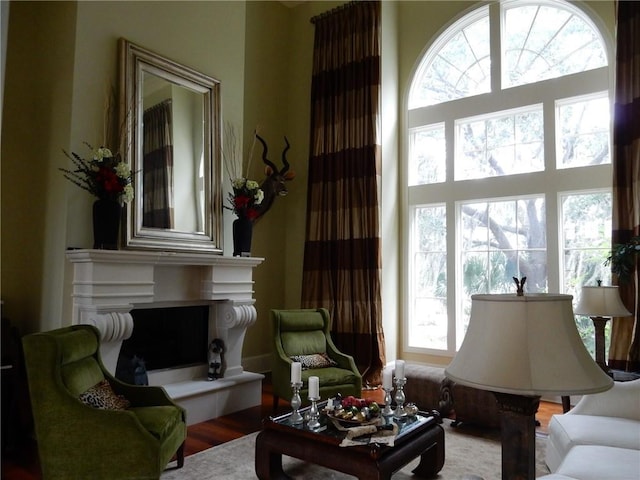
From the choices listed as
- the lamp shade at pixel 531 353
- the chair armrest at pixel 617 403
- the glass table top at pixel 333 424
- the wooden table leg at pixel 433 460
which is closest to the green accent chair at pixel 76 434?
the glass table top at pixel 333 424

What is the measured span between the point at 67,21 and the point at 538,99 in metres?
4.46

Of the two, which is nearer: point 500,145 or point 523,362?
point 523,362

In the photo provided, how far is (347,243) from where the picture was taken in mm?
5520

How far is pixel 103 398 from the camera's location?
8.87ft

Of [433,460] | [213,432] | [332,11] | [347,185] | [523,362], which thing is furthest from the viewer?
[332,11]

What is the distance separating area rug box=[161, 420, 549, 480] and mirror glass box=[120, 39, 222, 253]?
1.80 m

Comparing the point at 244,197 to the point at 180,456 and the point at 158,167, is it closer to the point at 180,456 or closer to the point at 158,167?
the point at 158,167

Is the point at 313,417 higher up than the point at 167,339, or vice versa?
the point at 167,339

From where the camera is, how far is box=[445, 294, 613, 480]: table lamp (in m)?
1.24

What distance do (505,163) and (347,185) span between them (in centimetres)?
177

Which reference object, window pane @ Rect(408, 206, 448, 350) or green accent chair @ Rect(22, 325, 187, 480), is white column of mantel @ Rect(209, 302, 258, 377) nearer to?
green accent chair @ Rect(22, 325, 187, 480)

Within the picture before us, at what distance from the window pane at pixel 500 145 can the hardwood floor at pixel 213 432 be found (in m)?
2.46

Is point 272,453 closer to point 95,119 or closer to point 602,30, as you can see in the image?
point 95,119

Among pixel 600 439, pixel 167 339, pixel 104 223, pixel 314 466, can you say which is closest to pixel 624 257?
pixel 600 439
